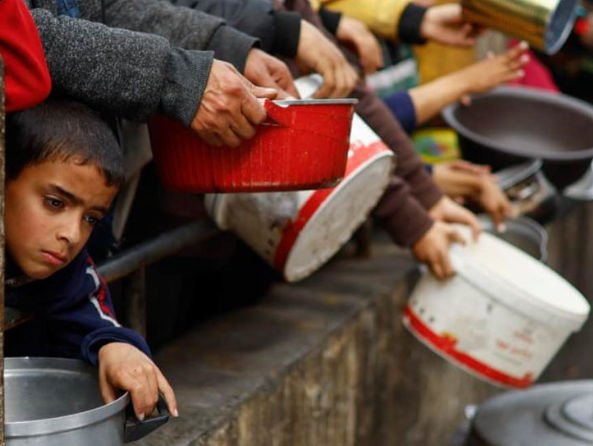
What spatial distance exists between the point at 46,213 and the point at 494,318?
173 cm

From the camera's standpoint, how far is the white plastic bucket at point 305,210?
2.84 m

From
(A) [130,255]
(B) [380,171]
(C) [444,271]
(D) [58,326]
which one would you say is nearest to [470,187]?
(C) [444,271]

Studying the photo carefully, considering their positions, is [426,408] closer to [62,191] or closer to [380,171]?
[380,171]

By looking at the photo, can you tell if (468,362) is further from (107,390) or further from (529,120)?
(529,120)

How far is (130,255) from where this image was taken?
2648 mm

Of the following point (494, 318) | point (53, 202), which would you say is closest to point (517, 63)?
point (494, 318)

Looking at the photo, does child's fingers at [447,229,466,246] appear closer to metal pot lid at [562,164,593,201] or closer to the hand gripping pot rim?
the hand gripping pot rim

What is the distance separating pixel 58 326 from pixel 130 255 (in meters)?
0.46

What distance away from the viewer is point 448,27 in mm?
4090

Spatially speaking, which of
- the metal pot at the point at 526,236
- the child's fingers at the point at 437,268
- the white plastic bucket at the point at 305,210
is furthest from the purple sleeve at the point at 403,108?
the white plastic bucket at the point at 305,210

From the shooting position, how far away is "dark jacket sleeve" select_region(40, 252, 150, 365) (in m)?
2.13

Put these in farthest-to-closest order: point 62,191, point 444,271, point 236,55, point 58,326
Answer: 1. point 444,271
2. point 236,55
3. point 58,326
4. point 62,191

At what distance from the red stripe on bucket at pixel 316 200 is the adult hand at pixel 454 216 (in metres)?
0.79

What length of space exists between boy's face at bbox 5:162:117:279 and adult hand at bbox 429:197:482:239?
5.88ft
